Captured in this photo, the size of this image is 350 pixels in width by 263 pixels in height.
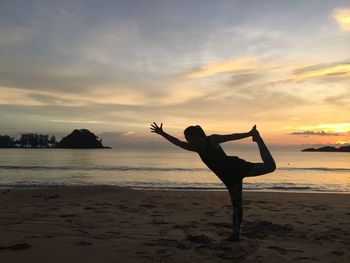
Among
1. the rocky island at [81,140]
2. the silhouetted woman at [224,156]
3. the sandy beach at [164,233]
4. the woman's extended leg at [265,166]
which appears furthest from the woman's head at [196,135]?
the rocky island at [81,140]

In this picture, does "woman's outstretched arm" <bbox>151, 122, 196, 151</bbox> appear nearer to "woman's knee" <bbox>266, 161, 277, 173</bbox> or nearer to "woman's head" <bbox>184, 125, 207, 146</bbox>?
"woman's head" <bbox>184, 125, 207, 146</bbox>

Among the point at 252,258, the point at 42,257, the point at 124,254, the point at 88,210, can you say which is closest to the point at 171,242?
the point at 124,254

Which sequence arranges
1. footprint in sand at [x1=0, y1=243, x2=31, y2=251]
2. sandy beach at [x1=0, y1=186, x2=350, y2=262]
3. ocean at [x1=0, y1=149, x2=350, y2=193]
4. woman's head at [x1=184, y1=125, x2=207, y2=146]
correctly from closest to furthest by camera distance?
sandy beach at [x1=0, y1=186, x2=350, y2=262] < footprint in sand at [x1=0, y1=243, x2=31, y2=251] < woman's head at [x1=184, y1=125, x2=207, y2=146] < ocean at [x1=0, y1=149, x2=350, y2=193]

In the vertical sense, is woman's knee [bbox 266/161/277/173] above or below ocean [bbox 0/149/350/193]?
above

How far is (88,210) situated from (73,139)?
182605mm

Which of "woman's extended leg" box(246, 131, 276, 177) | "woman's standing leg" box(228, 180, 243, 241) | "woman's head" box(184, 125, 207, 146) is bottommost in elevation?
"woman's standing leg" box(228, 180, 243, 241)

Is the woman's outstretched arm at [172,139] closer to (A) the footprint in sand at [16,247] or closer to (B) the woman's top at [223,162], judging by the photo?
(B) the woman's top at [223,162]

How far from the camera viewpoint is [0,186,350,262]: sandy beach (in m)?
5.04

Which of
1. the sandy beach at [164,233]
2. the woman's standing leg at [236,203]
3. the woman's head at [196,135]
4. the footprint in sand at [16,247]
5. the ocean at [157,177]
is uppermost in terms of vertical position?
the woman's head at [196,135]

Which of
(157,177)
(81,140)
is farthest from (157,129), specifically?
(81,140)

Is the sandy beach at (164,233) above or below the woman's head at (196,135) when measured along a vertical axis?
below

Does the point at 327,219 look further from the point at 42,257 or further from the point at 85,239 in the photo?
the point at 42,257

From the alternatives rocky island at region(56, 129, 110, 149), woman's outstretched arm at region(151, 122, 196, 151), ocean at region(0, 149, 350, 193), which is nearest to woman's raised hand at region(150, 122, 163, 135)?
woman's outstretched arm at region(151, 122, 196, 151)

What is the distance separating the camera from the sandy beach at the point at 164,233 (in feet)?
16.5
